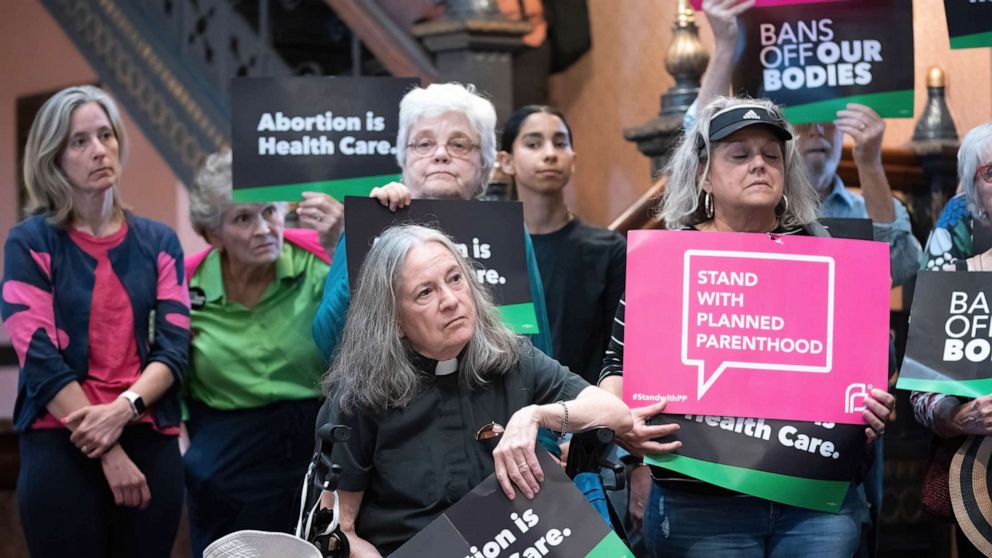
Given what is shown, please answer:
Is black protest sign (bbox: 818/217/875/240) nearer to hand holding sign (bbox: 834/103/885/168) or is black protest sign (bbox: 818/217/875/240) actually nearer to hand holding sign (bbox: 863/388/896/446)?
hand holding sign (bbox: 834/103/885/168)

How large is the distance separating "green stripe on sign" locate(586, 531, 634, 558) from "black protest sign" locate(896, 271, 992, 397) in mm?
740

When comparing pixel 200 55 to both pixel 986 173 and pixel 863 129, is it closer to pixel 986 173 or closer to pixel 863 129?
pixel 863 129

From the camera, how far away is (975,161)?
10.7 ft

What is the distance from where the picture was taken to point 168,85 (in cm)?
716

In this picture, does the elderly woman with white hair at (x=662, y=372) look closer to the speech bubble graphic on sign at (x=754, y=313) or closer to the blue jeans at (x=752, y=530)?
the blue jeans at (x=752, y=530)

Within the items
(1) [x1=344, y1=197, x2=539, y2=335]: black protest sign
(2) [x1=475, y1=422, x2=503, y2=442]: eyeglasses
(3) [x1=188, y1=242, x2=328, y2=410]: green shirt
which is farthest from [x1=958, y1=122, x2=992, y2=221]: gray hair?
(3) [x1=188, y1=242, x2=328, y2=410]: green shirt

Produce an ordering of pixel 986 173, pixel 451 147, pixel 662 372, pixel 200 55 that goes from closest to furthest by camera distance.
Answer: pixel 662 372
pixel 986 173
pixel 451 147
pixel 200 55

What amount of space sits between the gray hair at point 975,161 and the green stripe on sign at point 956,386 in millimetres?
460

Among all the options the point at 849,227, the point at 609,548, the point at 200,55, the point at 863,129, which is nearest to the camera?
the point at 609,548

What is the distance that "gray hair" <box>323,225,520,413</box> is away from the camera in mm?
2828

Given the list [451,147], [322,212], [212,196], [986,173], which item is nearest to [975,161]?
[986,173]

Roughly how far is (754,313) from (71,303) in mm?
1839

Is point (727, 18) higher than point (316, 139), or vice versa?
point (727, 18)

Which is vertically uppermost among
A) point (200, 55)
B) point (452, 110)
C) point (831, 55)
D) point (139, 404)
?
point (200, 55)
